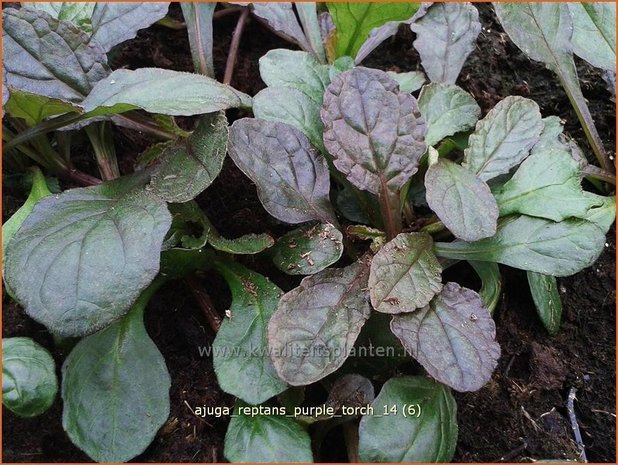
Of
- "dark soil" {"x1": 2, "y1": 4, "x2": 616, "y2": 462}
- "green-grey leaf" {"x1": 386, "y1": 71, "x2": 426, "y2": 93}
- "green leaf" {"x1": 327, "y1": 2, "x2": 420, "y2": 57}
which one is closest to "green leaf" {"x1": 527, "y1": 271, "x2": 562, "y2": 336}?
"dark soil" {"x1": 2, "y1": 4, "x2": 616, "y2": 462}

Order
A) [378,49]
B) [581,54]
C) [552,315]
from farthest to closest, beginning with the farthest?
[378,49], [581,54], [552,315]

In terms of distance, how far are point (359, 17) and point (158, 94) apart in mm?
445

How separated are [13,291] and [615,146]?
110 cm

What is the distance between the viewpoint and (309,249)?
0.97 metres

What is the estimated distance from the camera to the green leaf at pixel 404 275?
89cm

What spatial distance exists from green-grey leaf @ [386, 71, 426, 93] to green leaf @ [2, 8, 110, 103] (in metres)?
0.52

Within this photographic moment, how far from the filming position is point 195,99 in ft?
3.02

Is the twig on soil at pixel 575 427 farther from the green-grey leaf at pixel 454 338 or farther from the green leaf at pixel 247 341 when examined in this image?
the green leaf at pixel 247 341

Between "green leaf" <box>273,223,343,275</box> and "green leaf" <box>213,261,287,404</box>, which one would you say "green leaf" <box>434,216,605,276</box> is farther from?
"green leaf" <box>213,261,287,404</box>

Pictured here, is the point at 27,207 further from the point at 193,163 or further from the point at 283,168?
the point at 283,168

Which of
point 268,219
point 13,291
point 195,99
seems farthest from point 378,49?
point 13,291

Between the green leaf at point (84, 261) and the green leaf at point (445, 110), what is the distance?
483 mm

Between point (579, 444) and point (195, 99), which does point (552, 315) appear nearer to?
point (579, 444)

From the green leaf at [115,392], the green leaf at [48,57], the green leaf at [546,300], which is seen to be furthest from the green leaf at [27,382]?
the green leaf at [546,300]
